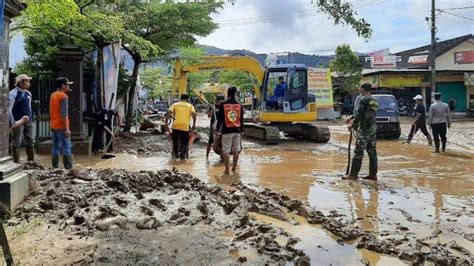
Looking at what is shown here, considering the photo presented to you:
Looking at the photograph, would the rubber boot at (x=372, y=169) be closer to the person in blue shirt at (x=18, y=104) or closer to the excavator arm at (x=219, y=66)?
the person in blue shirt at (x=18, y=104)

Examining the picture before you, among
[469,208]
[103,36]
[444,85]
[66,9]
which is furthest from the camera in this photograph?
[444,85]

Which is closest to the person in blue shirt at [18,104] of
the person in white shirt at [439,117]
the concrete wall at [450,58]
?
the person in white shirt at [439,117]

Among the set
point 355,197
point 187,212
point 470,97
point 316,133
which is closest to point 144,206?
point 187,212

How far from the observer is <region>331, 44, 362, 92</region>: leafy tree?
38.9 m

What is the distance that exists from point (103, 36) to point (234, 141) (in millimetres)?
6233

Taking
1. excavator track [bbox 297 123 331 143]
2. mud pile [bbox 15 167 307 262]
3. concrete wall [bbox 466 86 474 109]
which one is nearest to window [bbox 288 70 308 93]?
excavator track [bbox 297 123 331 143]

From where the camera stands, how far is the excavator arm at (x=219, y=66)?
60.4 feet

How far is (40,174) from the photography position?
7402 mm

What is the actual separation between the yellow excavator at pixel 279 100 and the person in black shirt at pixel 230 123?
709cm

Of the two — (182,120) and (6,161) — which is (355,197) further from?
(182,120)

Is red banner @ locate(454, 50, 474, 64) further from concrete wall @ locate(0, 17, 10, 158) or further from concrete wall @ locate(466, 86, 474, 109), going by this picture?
concrete wall @ locate(0, 17, 10, 158)

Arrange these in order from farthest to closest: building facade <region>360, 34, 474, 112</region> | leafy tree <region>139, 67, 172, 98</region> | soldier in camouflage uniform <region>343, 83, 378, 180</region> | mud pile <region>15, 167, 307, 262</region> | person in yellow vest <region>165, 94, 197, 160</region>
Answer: leafy tree <region>139, 67, 172, 98</region>, building facade <region>360, 34, 474, 112</region>, person in yellow vest <region>165, 94, 197, 160</region>, soldier in camouflage uniform <region>343, 83, 378, 180</region>, mud pile <region>15, 167, 307, 262</region>

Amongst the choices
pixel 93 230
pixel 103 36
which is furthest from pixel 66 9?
pixel 93 230

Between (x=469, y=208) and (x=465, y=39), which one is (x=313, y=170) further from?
(x=465, y=39)
